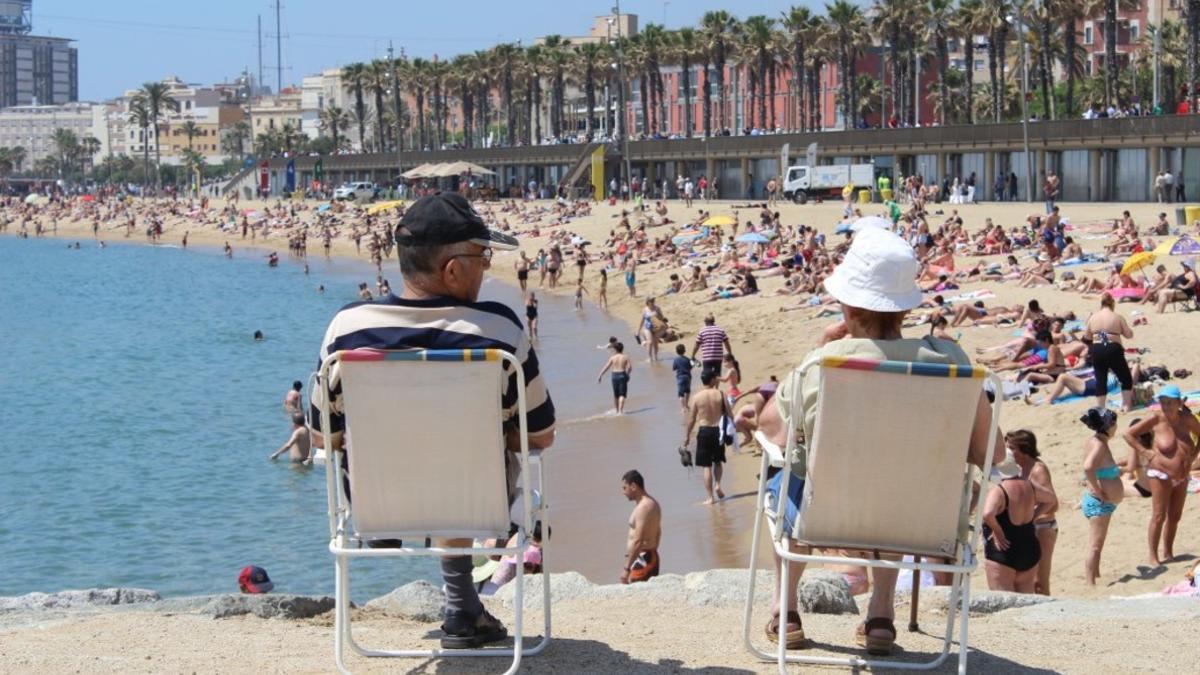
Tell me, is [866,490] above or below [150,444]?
above

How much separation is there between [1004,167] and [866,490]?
4687 centimetres

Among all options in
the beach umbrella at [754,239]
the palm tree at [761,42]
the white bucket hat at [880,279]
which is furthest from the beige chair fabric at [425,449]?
the palm tree at [761,42]

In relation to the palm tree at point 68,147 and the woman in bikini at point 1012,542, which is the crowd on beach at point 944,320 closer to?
the woman in bikini at point 1012,542

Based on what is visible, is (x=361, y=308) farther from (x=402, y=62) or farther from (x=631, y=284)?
(x=402, y=62)

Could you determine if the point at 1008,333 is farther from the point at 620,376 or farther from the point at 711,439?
the point at 711,439

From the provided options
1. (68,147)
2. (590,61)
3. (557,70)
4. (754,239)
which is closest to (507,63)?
(557,70)

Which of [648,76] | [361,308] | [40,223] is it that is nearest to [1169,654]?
[361,308]

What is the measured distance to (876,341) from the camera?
4.42m

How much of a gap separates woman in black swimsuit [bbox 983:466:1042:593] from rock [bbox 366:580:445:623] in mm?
3319

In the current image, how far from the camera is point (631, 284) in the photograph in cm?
3781

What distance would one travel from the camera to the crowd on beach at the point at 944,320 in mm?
7914

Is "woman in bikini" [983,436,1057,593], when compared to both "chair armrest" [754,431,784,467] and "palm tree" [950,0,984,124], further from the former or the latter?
"palm tree" [950,0,984,124]

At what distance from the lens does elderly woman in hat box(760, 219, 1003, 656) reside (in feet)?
14.3

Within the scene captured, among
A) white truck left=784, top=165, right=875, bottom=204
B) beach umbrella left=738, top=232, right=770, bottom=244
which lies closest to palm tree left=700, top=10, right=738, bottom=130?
white truck left=784, top=165, right=875, bottom=204
